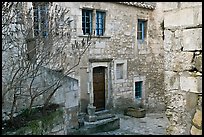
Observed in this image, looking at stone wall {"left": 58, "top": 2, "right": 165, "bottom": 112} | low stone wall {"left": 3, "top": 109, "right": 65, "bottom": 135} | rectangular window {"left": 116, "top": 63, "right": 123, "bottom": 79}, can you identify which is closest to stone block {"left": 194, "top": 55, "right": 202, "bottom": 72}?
low stone wall {"left": 3, "top": 109, "right": 65, "bottom": 135}

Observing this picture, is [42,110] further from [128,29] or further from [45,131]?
[128,29]

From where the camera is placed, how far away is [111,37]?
10.2 m

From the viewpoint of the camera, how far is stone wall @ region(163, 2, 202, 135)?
2.16 meters

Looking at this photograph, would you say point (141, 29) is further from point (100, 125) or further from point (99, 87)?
point (100, 125)

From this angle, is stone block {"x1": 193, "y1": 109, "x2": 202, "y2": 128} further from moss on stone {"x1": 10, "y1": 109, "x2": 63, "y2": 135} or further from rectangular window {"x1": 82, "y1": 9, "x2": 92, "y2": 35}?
rectangular window {"x1": 82, "y1": 9, "x2": 92, "y2": 35}

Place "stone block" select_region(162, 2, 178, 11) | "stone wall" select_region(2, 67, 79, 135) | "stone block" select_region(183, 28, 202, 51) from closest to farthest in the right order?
"stone block" select_region(183, 28, 202, 51)
"stone block" select_region(162, 2, 178, 11)
"stone wall" select_region(2, 67, 79, 135)

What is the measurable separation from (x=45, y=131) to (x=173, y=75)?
9.12 feet

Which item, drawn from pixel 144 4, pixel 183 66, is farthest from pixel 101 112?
pixel 183 66

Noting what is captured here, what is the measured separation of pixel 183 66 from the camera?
2281mm

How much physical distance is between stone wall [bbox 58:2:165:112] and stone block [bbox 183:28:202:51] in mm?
6901

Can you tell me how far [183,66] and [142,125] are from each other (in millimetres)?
7459

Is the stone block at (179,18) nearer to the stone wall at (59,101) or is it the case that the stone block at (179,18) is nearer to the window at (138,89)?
the stone wall at (59,101)

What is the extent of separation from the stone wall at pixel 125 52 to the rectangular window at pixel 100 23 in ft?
0.51

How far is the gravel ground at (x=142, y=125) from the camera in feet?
27.2
